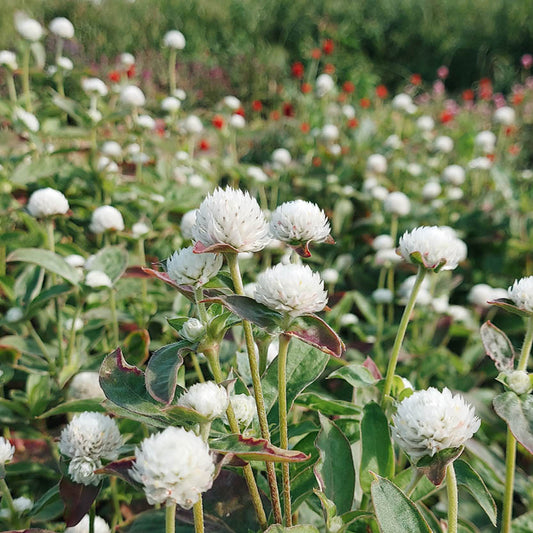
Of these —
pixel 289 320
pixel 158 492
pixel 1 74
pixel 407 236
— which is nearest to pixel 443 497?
pixel 407 236

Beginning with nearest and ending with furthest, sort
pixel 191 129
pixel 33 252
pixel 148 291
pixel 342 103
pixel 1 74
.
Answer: pixel 33 252 → pixel 148 291 → pixel 191 129 → pixel 342 103 → pixel 1 74

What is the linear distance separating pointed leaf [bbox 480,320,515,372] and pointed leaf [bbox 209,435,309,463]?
588 millimetres

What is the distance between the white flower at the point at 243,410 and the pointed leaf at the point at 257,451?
0.20 m

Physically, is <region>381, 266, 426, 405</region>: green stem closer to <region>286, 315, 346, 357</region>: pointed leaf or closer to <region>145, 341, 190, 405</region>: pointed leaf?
<region>286, 315, 346, 357</region>: pointed leaf

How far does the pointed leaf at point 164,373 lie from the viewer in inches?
35.9

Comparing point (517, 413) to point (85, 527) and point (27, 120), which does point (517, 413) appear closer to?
point (85, 527)

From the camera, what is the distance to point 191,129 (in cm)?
329

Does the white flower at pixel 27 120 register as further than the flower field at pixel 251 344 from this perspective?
Yes

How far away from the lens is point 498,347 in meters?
1.36

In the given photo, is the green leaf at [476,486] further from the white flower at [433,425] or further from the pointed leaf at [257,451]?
the pointed leaf at [257,451]

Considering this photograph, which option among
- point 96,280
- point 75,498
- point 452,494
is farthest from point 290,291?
point 96,280

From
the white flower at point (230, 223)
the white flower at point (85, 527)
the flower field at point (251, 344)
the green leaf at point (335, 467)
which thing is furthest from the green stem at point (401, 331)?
the white flower at point (85, 527)

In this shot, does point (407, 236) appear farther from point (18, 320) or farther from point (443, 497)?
point (18, 320)

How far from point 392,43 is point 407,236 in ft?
35.3
